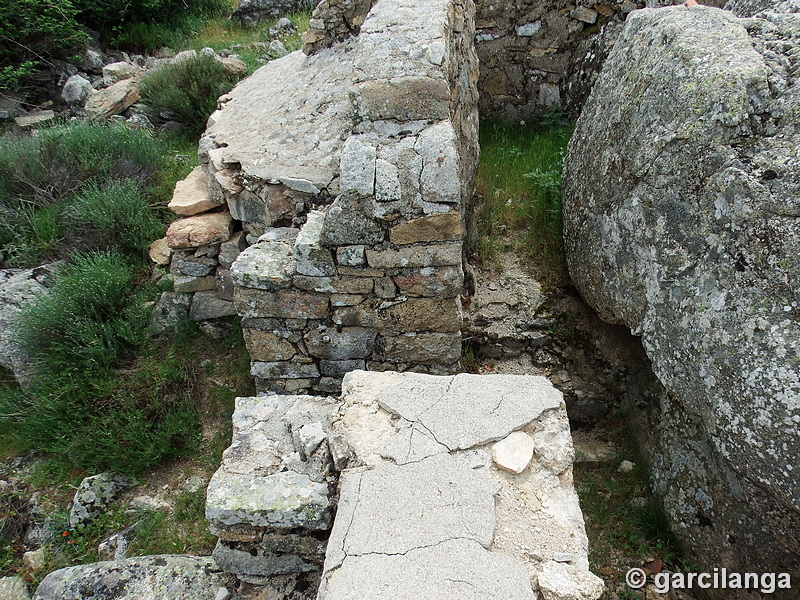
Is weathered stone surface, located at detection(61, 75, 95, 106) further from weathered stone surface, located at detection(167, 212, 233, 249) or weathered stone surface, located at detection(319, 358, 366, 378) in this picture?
weathered stone surface, located at detection(319, 358, 366, 378)

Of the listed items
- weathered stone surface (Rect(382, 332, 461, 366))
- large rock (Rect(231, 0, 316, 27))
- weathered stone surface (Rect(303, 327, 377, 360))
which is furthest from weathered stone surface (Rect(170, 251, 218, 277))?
large rock (Rect(231, 0, 316, 27))

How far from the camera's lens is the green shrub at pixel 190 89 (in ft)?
19.9

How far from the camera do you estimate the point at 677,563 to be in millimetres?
2814

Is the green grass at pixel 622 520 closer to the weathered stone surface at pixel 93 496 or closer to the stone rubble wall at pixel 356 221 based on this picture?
the stone rubble wall at pixel 356 221

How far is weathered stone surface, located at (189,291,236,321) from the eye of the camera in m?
4.23

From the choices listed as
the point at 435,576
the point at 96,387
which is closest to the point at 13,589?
the point at 96,387

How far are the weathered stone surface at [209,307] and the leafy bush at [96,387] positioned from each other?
1.23 feet

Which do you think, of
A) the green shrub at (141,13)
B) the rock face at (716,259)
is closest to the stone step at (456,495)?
the rock face at (716,259)

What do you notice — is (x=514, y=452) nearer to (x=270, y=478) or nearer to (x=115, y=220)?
(x=270, y=478)

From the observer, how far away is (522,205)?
4363mm

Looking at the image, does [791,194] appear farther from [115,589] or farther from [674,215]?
[115,589]

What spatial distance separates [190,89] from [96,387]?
3737 millimetres

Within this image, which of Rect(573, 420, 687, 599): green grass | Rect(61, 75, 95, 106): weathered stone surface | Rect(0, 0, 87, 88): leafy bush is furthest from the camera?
Rect(61, 75, 95, 106): weathered stone surface

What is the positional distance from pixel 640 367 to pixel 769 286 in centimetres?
117
